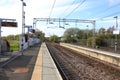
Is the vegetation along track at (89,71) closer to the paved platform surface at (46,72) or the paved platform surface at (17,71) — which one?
the paved platform surface at (46,72)

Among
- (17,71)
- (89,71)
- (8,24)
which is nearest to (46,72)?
(17,71)

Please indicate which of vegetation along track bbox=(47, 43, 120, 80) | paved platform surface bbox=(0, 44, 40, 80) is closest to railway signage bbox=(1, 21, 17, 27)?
vegetation along track bbox=(47, 43, 120, 80)

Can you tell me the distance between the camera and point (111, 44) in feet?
270

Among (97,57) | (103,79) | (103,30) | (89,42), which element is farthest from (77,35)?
(103,79)

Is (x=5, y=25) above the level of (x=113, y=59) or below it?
above

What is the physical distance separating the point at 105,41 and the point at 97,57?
157 ft

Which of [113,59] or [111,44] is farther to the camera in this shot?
[111,44]

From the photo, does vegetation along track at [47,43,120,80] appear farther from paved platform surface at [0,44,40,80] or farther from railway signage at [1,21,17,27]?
railway signage at [1,21,17,27]

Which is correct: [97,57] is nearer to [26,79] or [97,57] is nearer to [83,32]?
[26,79]

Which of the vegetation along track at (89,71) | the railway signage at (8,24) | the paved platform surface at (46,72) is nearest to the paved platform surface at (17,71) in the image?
the paved platform surface at (46,72)

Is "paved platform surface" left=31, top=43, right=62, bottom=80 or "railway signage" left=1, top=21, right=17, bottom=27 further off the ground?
"railway signage" left=1, top=21, right=17, bottom=27

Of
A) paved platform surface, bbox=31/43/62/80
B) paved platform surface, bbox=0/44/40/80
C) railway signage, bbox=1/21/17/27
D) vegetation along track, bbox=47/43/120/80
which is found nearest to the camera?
paved platform surface, bbox=31/43/62/80

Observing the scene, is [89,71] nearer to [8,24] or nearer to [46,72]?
[46,72]

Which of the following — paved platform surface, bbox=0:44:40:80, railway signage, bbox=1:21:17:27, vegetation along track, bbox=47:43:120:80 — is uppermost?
railway signage, bbox=1:21:17:27
